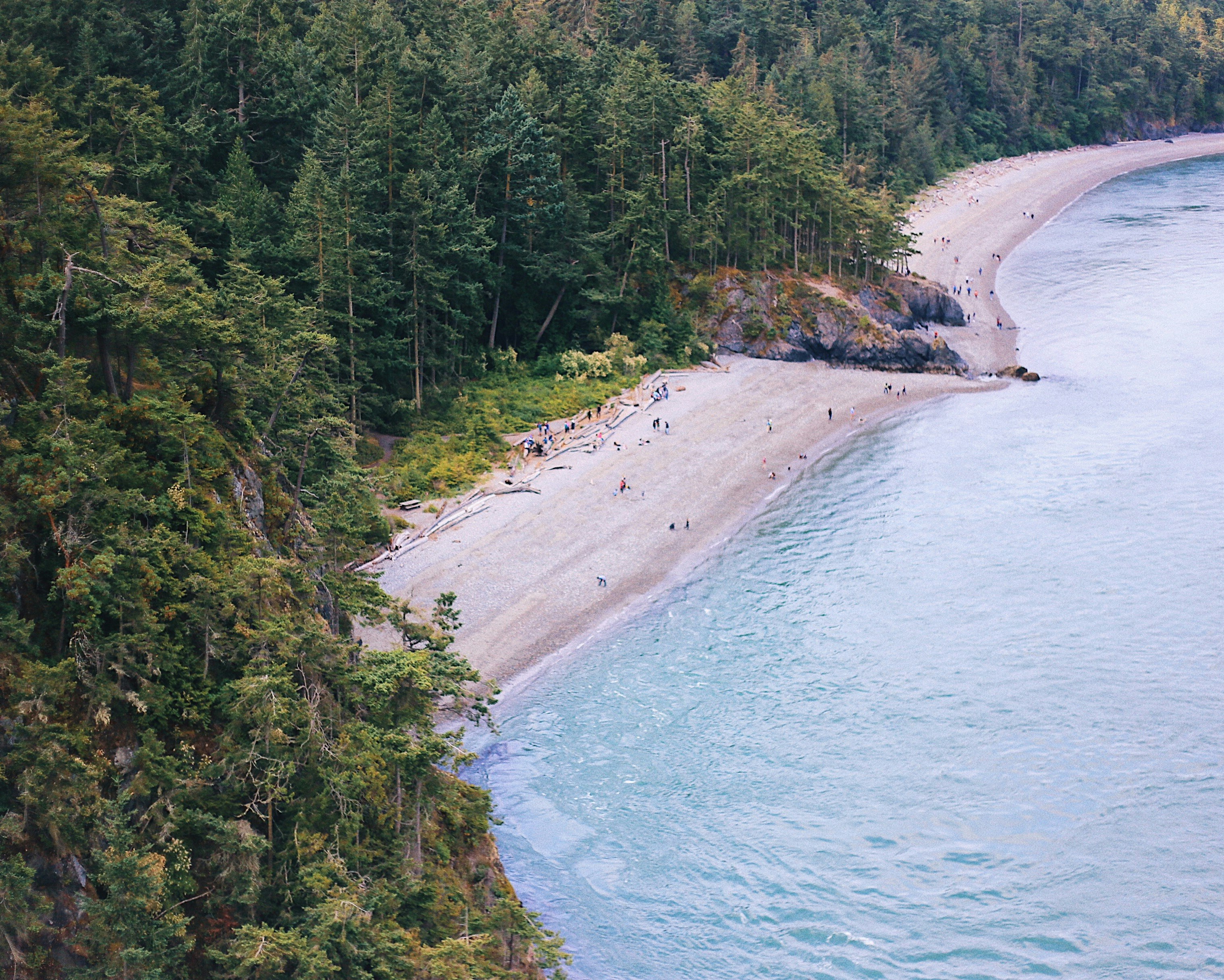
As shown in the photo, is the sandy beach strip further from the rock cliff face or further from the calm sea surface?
the calm sea surface

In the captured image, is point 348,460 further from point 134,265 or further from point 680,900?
point 680,900

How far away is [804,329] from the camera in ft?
282

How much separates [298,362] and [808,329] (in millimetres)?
48696

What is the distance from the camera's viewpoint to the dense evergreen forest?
93.4 ft

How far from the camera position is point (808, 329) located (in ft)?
282

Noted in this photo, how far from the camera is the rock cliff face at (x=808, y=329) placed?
84.9 m

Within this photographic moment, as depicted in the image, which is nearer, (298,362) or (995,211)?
(298,362)

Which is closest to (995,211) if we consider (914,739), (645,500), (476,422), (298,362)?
(645,500)

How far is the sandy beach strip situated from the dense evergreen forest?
7.27 metres

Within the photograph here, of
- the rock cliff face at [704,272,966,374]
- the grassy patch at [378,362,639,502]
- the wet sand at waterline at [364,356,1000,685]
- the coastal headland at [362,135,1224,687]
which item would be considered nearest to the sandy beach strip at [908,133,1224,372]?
the coastal headland at [362,135,1224,687]

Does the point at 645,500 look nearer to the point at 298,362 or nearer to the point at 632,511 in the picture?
the point at 632,511

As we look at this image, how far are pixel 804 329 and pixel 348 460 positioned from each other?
4749 cm

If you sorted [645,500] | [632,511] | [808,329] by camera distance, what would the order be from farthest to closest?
[808,329] → [645,500] → [632,511]

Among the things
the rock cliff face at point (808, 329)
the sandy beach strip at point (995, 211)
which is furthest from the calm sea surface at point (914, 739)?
the sandy beach strip at point (995, 211)
